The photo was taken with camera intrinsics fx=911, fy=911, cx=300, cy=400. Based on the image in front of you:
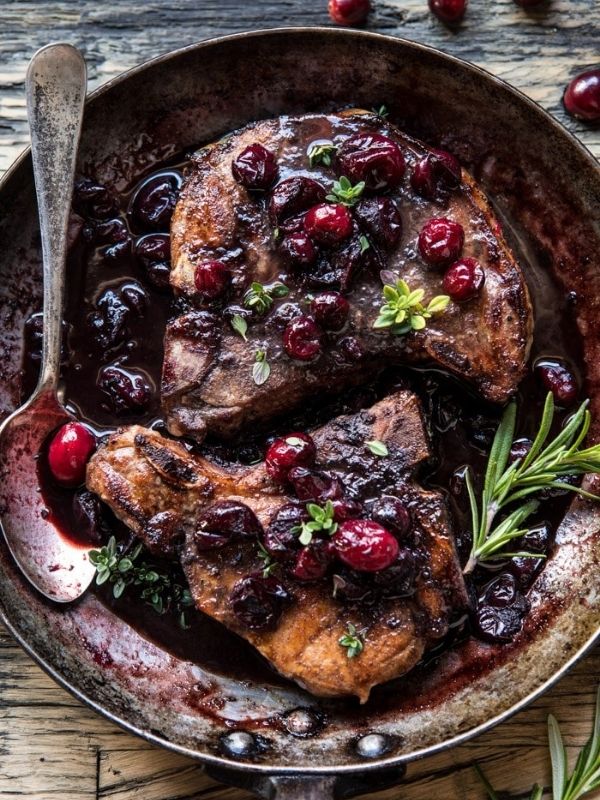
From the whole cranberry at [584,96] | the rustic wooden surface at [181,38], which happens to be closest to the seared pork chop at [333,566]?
the rustic wooden surface at [181,38]

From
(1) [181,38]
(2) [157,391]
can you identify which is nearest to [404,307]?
(2) [157,391]

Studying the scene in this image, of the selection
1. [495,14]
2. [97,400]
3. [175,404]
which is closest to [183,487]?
[175,404]

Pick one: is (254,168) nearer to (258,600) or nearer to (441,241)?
(441,241)

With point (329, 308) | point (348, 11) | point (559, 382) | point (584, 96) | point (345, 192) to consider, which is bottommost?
point (559, 382)

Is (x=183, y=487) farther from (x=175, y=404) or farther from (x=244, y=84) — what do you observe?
(x=244, y=84)

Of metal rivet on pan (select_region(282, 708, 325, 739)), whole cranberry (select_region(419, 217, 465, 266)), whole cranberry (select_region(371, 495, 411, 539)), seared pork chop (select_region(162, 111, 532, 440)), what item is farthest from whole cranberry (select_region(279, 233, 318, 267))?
metal rivet on pan (select_region(282, 708, 325, 739))

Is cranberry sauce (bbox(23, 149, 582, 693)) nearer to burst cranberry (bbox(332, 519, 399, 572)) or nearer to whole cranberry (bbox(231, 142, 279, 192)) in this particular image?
whole cranberry (bbox(231, 142, 279, 192))
